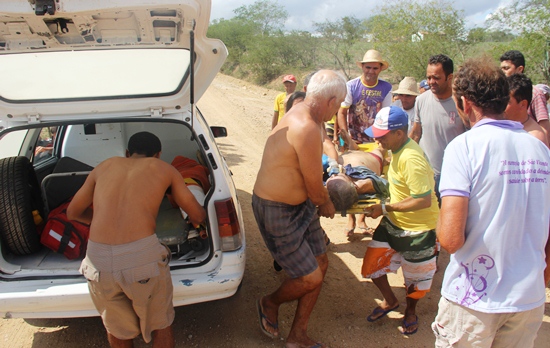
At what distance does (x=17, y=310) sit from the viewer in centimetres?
264

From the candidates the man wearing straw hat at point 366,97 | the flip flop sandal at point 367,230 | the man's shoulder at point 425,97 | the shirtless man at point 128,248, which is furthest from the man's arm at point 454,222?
the flip flop sandal at point 367,230

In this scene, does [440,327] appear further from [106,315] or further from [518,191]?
[106,315]

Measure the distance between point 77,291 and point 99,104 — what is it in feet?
4.22

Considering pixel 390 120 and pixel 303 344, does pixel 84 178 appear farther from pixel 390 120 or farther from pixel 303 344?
pixel 390 120

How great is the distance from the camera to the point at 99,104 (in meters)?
3.06

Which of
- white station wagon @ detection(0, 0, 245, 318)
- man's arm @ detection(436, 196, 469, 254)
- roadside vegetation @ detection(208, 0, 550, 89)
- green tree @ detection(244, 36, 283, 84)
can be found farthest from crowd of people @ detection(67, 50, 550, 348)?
green tree @ detection(244, 36, 283, 84)

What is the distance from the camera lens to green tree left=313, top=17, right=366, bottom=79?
2470 centimetres

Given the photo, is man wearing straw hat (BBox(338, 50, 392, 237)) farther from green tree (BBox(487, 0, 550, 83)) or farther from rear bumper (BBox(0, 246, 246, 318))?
green tree (BBox(487, 0, 550, 83))

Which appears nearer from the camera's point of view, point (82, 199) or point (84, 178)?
point (82, 199)

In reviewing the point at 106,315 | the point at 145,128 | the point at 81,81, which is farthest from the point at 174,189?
the point at 145,128

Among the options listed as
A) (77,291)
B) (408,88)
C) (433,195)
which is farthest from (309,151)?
(408,88)

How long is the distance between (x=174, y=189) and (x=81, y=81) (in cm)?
124

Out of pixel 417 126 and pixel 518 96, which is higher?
pixel 518 96

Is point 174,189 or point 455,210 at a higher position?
point 455,210
